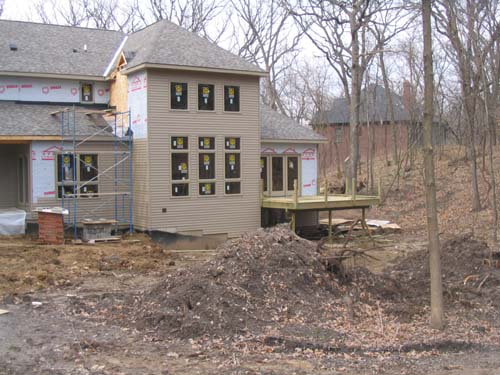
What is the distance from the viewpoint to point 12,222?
18.5 m

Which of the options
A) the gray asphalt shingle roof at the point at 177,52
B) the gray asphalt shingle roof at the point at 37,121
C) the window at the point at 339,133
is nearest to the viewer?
the gray asphalt shingle roof at the point at 37,121

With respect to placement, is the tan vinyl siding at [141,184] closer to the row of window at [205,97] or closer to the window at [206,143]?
the row of window at [205,97]

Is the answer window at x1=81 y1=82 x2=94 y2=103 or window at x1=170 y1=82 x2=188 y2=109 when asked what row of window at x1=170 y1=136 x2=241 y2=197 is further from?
window at x1=81 y1=82 x2=94 y2=103

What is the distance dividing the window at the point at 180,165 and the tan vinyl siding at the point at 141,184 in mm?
859

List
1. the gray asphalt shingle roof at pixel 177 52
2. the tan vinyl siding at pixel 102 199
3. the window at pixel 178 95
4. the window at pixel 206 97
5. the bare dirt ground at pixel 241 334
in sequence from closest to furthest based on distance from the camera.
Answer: the bare dirt ground at pixel 241 334 → the tan vinyl siding at pixel 102 199 → the gray asphalt shingle roof at pixel 177 52 → the window at pixel 178 95 → the window at pixel 206 97

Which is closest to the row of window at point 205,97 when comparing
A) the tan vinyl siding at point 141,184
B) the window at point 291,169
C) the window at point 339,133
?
the tan vinyl siding at point 141,184

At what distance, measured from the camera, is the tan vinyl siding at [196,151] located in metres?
19.2

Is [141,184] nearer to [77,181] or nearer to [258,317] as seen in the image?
[77,181]

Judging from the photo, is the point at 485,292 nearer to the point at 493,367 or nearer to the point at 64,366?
the point at 493,367

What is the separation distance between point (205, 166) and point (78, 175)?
399cm

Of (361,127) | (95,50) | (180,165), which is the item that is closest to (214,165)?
(180,165)

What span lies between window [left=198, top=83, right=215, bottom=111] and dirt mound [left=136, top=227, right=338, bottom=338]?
9.69m

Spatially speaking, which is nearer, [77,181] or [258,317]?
[258,317]

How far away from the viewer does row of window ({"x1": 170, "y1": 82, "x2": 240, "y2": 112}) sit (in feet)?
64.2
